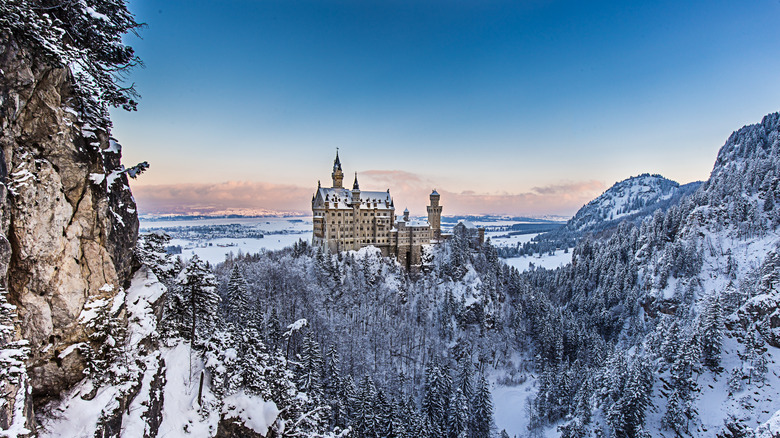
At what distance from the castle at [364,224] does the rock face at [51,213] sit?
66203mm

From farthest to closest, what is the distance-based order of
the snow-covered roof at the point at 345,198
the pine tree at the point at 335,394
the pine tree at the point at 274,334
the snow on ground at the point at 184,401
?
the snow-covered roof at the point at 345,198, the pine tree at the point at 274,334, the pine tree at the point at 335,394, the snow on ground at the point at 184,401

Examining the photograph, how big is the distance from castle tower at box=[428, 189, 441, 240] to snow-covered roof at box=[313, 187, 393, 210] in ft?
45.3

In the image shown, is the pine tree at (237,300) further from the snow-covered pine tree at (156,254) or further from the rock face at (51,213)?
the rock face at (51,213)

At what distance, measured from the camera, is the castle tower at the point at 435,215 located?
333 ft

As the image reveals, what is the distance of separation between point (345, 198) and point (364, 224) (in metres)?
9.11

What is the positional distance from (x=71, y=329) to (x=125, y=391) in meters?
6.12

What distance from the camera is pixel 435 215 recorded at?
340 feet

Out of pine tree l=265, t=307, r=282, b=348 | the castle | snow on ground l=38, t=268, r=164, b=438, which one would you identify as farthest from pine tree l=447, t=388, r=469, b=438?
snow on ground l=38, t=268, r=164, b=438

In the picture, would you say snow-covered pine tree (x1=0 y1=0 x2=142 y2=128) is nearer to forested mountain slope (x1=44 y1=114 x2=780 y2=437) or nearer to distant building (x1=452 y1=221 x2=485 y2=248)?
forested mountain slope (x1=44 y1=114 x2=780 y2=437)

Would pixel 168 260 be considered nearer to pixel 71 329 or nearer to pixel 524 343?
pixel 71 329

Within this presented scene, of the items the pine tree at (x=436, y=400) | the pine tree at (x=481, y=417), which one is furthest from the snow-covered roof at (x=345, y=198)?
the pine tree at (x=481, y=417)

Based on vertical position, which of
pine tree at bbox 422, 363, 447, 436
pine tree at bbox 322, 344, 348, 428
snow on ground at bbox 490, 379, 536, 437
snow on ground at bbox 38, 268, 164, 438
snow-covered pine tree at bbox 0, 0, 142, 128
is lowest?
snow on ground at bbox 490, 379, 536, 437

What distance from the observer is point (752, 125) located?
170 metres

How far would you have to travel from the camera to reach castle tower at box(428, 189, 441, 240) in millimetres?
101625
